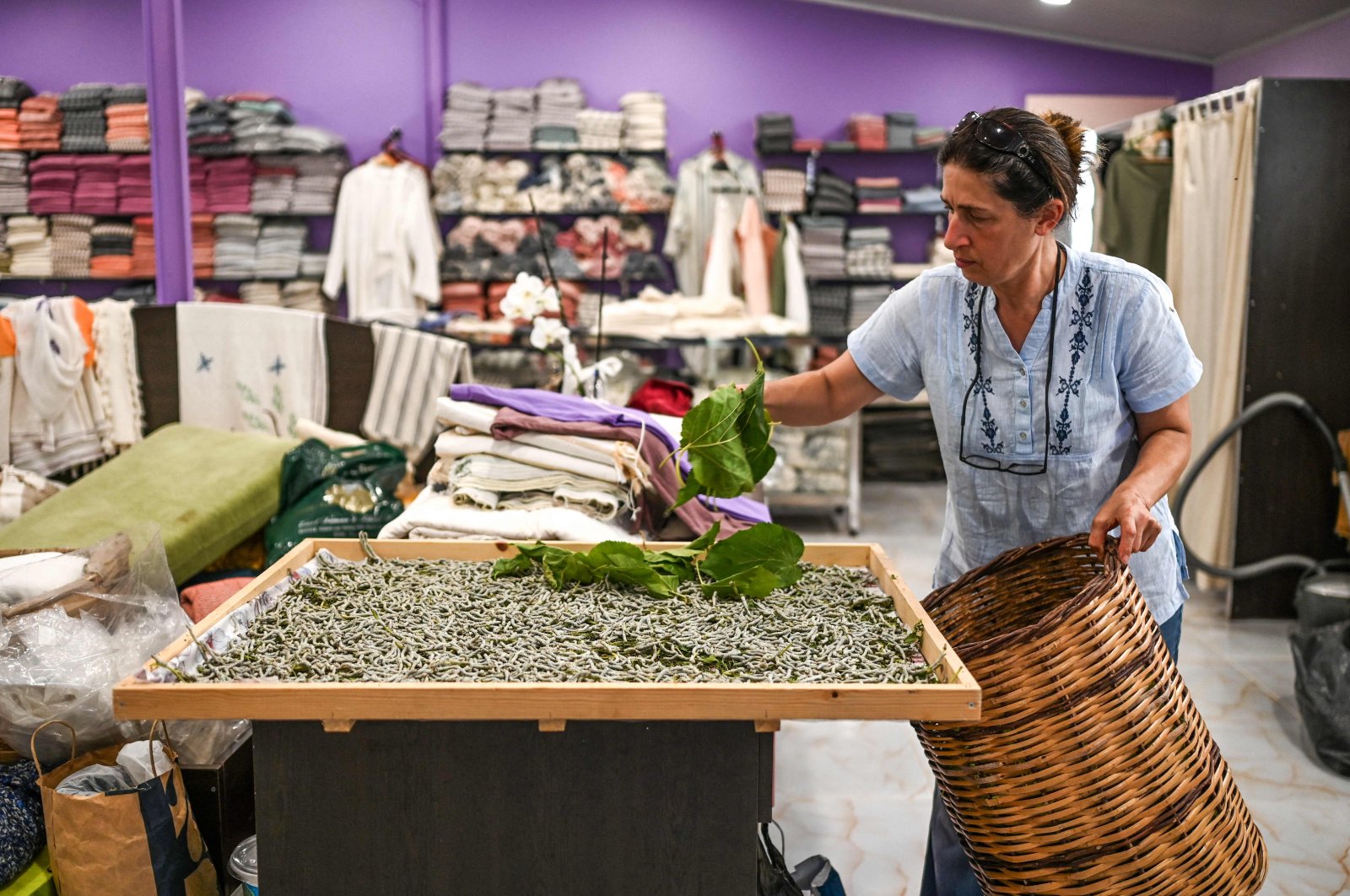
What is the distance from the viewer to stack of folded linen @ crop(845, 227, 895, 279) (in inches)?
274

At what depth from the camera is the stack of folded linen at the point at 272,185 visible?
6648 mm

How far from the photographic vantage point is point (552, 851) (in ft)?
4.56

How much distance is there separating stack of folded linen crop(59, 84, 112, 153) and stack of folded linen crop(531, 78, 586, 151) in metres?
3.27

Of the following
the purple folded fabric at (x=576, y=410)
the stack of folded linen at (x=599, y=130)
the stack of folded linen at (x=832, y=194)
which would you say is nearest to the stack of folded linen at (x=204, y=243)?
the stack of folded linen at (x=599, y=130)

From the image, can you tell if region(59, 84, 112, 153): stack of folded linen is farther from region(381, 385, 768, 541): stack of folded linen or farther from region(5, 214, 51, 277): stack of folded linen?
region(381, 385, 768, 541): stack of folded linen

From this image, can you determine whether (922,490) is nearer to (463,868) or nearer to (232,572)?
(232,572)

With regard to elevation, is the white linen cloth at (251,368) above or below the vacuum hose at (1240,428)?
above

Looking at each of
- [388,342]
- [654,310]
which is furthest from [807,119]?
[388,342]

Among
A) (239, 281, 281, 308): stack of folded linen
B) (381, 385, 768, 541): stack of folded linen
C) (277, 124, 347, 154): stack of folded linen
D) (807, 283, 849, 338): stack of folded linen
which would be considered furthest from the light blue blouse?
(239, 281, 281, 308): stack of folded linen

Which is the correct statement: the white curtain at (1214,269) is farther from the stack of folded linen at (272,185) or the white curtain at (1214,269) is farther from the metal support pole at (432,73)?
the stack of folded linen at (272,185)

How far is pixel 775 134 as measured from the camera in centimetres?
695

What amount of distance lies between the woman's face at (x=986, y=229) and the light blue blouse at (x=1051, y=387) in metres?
0.13

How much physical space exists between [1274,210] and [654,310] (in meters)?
2.68

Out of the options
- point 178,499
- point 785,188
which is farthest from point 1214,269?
point 178,499
